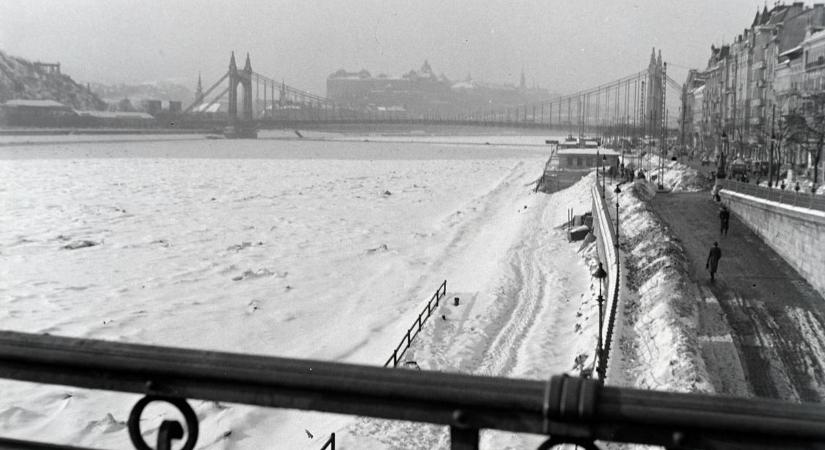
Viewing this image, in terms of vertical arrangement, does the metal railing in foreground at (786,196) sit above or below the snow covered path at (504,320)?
above

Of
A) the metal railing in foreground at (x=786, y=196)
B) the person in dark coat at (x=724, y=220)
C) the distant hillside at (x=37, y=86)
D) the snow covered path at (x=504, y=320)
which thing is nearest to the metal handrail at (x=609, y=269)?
the snow covered path at (x=504, y=320)

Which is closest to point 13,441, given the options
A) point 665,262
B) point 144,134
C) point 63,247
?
point 665,262

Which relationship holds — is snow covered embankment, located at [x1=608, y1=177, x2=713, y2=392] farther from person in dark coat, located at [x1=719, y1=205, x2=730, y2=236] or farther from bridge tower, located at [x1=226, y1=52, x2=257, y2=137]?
bridge tower, located at [x1=226, y1=52, x2=257, y2=137]

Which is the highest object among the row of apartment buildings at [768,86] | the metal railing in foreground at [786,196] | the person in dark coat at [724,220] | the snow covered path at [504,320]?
the row of apartment buildings at [768,86]

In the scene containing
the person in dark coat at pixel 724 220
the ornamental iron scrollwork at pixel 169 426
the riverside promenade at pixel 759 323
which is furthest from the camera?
the person in dark coat at pixel 724 220

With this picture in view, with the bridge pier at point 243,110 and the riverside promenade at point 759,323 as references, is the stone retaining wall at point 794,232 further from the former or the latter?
the bridge pier at point 243,110

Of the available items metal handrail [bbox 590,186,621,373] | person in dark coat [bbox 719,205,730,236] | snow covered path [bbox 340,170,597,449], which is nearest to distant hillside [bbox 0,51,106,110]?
snow covered path [bbox 340,170,597,449]

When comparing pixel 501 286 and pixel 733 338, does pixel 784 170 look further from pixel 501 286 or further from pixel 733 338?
pixel 733 338
